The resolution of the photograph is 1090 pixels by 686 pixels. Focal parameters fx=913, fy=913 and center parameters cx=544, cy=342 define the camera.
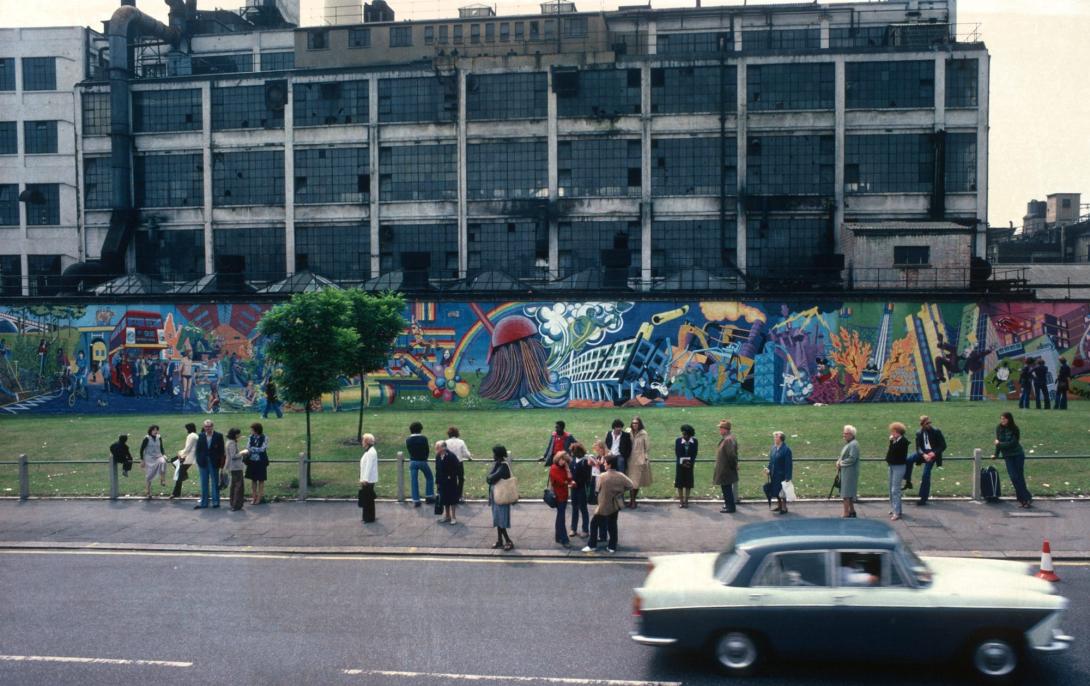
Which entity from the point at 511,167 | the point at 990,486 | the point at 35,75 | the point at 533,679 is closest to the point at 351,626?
the point at 533,679

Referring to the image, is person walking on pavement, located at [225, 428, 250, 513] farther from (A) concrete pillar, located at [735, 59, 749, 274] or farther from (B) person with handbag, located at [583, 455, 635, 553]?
(A) concrete pillar, located at [735, 59, 749, 274]

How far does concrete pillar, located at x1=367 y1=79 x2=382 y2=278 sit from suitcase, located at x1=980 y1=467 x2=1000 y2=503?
1451 inches

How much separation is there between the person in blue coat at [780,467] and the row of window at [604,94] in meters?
33.8

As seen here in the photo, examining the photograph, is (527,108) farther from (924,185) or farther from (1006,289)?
(1006,289)

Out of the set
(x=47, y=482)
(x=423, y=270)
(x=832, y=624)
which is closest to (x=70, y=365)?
(x=423, y=270)

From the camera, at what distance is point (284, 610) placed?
12109 millimetres

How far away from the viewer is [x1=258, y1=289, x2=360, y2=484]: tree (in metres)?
24.2

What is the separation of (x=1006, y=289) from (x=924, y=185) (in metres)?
9.81

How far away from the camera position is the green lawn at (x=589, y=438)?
67.5ft

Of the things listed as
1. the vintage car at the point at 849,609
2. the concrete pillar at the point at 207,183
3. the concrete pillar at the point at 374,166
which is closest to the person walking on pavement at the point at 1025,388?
the vintage car at the point at 849,609

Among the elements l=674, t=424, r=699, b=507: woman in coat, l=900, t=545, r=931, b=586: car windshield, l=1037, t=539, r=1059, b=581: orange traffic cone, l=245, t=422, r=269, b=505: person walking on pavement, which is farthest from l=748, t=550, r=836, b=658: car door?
l=245, t=422, r=269, b=505: person walking on pavement

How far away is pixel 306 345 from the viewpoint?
960 inches

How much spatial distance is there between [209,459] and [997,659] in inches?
613

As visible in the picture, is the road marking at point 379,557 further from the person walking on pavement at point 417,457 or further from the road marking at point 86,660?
the road marking at point 86,660
